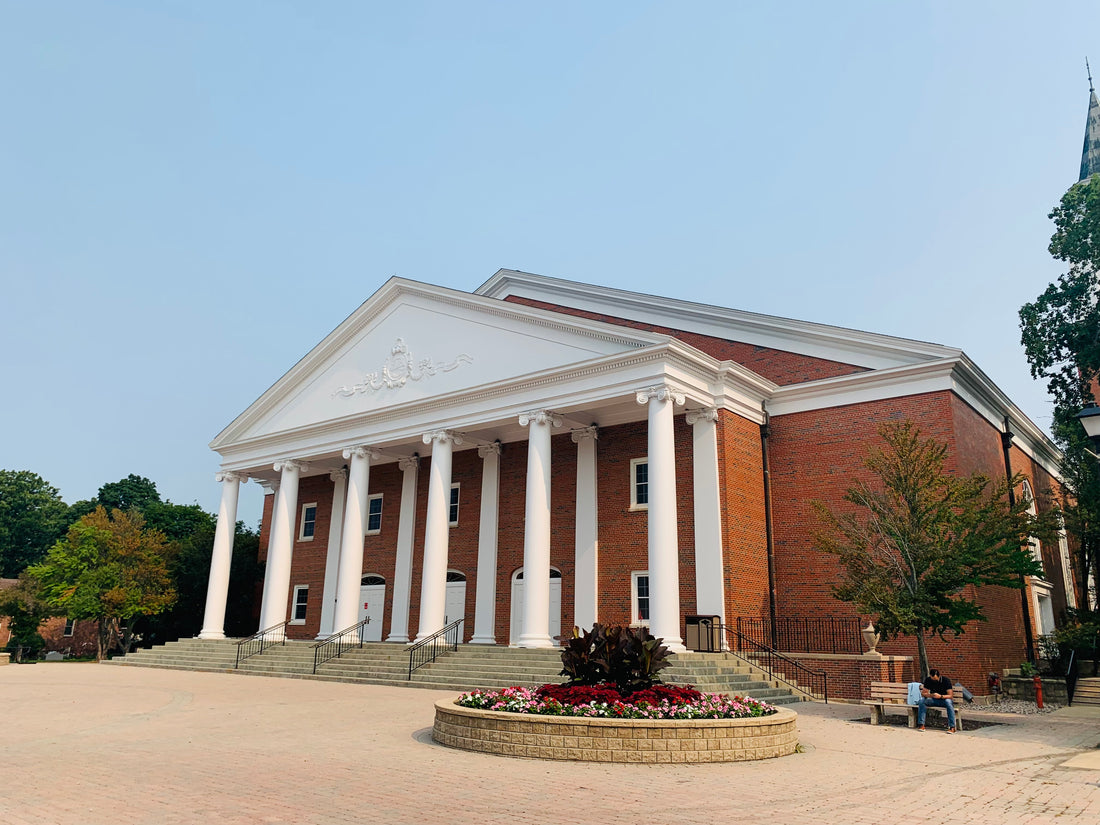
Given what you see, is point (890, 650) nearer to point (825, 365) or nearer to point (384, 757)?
point (825, 365)

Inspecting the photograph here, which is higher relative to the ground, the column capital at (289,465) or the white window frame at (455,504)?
the column capital at (289,465)

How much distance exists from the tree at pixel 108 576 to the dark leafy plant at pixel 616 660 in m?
26.6

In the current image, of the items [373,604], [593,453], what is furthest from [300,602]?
[593,453]

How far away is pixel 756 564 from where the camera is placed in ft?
75.9

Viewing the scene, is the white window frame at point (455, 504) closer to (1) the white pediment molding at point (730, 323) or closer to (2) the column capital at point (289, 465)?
(2) the column capital at point (289, 465)

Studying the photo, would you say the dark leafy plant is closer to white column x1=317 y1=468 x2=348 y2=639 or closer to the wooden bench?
the wooden bench

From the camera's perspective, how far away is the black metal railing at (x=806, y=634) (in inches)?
855

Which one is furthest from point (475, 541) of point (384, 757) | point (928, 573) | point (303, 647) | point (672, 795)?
point (672, 795)

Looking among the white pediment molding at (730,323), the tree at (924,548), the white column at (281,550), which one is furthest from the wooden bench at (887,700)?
the white column at (281,550)

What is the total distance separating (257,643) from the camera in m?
27.8

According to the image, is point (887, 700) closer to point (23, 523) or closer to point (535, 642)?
point (535, 642)

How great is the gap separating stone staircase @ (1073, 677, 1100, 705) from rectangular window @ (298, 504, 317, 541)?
25992 mm

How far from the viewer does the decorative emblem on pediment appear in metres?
26.6

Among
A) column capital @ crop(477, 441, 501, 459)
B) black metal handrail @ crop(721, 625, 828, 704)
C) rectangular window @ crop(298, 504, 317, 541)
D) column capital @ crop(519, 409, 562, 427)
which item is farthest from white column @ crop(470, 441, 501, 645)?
rectangular window @ crop(298, 504, 317, 541)
